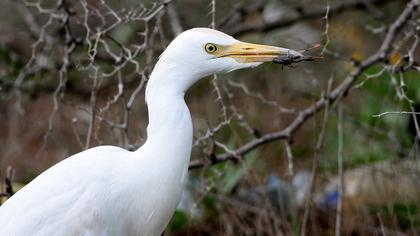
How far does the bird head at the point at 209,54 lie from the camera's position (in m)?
2.67

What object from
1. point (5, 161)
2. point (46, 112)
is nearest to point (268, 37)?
point (5, 161)

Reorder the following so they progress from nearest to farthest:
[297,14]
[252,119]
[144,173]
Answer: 1. [144,173]
2. [297,14]
3. [252,119]

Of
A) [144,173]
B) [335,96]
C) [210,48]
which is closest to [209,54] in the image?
[210,48]

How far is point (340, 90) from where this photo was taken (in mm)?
3580

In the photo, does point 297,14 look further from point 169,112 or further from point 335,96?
point 169,112

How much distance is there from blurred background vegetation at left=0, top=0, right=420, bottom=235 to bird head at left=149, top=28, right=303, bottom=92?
581 millimetres

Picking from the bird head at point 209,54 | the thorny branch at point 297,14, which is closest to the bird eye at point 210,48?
the bird head at point 209,54

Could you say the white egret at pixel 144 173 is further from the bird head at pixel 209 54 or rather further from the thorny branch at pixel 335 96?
the thorny branch at pixel 335 96

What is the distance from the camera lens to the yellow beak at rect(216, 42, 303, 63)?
2674 millimetres

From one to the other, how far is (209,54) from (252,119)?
2667 mm

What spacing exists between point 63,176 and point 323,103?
4.15 ft

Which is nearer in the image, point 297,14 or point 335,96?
point 335,96

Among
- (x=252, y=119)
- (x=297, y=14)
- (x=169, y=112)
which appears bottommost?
(x=252, y=119)

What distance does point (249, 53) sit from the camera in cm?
268
